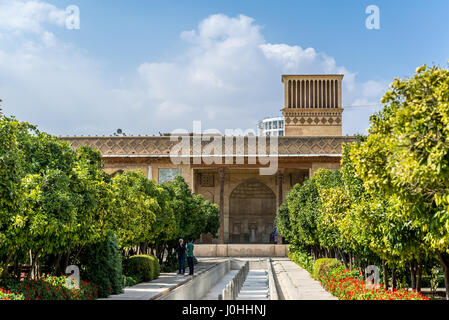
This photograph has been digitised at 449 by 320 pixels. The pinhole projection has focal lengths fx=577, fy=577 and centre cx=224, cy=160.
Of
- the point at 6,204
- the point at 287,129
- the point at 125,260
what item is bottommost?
the point at 125,260

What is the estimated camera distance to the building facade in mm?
34125

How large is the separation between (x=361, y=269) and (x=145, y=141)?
23.3 m

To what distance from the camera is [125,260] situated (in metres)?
16.4

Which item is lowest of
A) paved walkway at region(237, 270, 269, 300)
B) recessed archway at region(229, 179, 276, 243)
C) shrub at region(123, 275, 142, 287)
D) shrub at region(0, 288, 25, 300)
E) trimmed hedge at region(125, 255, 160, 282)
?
paved walkway at region(237, 270, 269, 300)

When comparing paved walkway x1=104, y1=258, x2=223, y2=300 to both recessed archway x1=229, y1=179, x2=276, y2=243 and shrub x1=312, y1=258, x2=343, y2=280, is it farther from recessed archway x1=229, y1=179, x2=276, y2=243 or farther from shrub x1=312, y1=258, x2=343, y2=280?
recessed archway x1=229, y1=179, x2=276, y2=243

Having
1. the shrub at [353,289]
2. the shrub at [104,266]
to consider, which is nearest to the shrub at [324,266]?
the shrub at [353,289]

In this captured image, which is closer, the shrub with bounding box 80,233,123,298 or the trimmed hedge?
the shrub with bounding box 80,233,123,298

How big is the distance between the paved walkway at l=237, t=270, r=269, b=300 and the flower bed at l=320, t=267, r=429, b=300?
100 inches

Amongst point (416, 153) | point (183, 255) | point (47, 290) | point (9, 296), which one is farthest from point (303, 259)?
point (416, 153)

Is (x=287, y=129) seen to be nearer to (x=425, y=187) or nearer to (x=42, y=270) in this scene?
(x=42, y=270)

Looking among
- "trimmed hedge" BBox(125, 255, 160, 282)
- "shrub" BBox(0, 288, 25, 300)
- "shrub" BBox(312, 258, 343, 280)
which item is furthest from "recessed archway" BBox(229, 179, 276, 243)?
"shrub" BBox(0, 288, 25, 300)

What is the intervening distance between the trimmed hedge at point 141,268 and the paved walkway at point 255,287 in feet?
8.57

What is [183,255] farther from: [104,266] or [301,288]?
[104,266]
